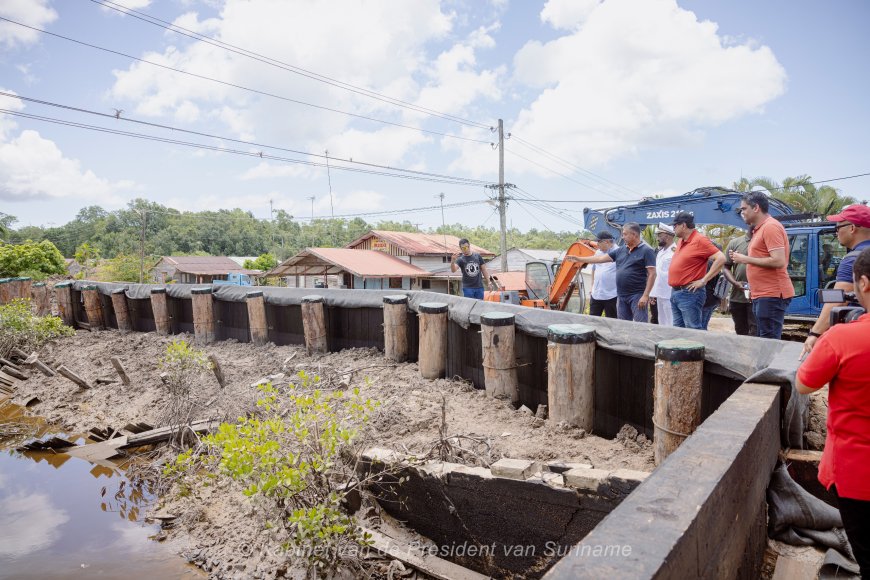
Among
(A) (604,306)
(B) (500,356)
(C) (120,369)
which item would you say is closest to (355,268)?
(C) (120,369)

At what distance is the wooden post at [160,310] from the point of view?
36.2ft

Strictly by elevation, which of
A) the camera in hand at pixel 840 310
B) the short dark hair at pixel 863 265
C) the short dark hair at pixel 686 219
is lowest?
the camera in hand at pixel 840 310

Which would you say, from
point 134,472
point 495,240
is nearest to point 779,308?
point 134,472

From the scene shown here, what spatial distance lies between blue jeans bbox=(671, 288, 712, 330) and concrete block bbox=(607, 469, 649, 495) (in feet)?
8.96

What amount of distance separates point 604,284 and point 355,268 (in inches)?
702

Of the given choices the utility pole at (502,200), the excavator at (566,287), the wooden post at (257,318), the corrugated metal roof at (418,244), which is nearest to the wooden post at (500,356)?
the wooden post at (257,318)

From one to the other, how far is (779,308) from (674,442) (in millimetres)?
1887

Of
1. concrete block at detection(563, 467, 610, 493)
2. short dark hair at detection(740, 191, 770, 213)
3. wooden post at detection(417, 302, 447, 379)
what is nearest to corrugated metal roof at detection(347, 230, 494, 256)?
wooden post at detection(417, 302, 447, 379)

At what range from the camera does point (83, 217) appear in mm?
76375

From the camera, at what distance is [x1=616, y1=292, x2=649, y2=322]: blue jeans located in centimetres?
596

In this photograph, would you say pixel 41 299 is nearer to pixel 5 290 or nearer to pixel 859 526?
pixel 5 290

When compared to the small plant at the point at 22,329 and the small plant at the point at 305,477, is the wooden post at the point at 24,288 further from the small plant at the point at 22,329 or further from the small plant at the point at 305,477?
the small plant at the point at 305,477

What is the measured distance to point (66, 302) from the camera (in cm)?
1358

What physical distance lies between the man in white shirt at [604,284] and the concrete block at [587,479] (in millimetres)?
4235
